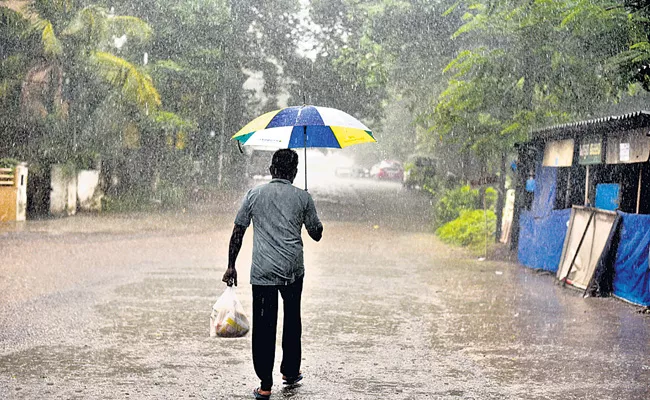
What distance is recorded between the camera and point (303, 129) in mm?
7145

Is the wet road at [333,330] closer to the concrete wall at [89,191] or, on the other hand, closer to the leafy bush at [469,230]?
the leafy bush at [469,230]

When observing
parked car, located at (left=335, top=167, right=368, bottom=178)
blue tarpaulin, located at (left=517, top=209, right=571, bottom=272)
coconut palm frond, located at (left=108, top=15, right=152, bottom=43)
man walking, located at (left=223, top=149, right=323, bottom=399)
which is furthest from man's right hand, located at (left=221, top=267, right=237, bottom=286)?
parked car, located at (left=335, top=167, right=368, bottom=178)

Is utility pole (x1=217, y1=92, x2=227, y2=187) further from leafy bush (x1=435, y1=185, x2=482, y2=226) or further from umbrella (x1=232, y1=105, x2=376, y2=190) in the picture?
umbrella (x1=232, y1=105, x2=376, y2=190)

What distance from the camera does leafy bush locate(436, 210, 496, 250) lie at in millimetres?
18375

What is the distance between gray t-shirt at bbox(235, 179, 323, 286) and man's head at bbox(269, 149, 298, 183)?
9 cm

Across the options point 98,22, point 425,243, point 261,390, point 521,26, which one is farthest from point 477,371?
point 98,22

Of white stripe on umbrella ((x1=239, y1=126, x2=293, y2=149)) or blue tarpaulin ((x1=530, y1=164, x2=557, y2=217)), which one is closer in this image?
white stripe on umbrella ((x1=239, y1=126, x2=293, y2=149))

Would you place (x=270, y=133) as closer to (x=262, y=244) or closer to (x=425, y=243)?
(x=262, y=244)

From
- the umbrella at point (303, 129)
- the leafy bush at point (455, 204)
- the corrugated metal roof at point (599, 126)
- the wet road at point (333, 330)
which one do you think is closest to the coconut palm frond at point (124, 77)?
the wet road at point (333, 330)

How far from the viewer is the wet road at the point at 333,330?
6199mm

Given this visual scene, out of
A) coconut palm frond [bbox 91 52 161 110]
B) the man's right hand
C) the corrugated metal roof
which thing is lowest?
the man's right hand

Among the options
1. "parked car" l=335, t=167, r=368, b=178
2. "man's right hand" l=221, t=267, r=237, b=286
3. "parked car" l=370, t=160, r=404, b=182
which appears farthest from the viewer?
"parked car" l=335, t=167, r=368, b=178

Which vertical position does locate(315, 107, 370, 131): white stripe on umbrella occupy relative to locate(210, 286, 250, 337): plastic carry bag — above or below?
above

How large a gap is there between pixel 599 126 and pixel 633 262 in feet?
8.16
